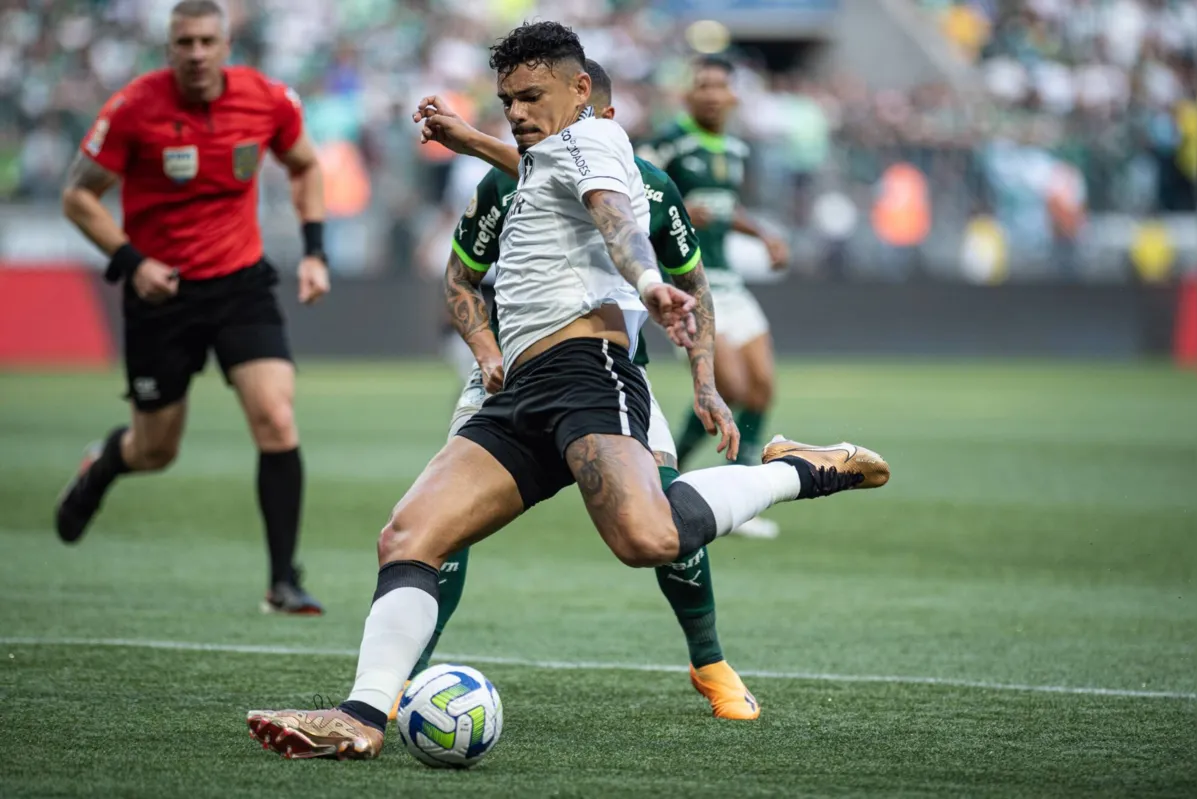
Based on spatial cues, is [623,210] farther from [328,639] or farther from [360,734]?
[328,639]

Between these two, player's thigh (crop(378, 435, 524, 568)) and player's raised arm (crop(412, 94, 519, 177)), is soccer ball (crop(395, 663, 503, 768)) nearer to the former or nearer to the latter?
player's thigh (crop(378, 435, 524, 568))

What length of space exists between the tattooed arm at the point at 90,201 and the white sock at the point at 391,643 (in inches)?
130

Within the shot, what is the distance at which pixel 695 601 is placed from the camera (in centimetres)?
594

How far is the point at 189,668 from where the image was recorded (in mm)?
6488

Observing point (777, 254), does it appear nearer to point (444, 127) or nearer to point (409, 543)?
point (444, 127)

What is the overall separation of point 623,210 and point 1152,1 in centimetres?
2797

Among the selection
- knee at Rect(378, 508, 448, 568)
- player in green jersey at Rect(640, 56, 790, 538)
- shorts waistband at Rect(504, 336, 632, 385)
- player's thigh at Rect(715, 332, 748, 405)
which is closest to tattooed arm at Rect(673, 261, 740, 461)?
shorts waistband at Rect(504, 336, 632, 385)

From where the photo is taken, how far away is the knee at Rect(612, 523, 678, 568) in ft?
16.7

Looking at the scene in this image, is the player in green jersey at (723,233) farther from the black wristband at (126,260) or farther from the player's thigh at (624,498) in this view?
the player's thigh at (624,498)

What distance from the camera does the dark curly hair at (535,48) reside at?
5352 mm

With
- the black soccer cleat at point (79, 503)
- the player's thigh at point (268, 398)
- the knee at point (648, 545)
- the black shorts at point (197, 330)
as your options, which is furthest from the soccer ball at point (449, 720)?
the black soccer cleat at point (79, 503)

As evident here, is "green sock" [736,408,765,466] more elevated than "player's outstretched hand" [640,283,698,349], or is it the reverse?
"player's outstretched hand" [640,283,698,349]

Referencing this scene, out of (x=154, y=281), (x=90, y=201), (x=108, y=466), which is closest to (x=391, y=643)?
(x=154, y=281)

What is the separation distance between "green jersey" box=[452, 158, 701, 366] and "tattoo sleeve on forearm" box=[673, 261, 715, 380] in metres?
0.03
